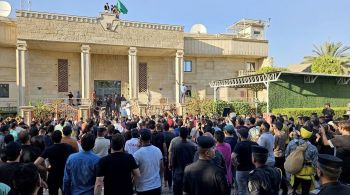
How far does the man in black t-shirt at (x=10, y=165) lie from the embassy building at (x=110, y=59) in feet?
65.0

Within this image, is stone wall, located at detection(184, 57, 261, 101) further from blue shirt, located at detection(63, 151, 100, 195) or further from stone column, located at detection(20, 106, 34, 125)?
blue shirt, located at detection(63, 151, 100, 195)

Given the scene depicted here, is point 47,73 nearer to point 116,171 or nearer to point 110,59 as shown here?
point 110,59

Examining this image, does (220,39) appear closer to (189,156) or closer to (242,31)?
(242,31)

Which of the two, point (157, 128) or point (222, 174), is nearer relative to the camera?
point (222, 174)

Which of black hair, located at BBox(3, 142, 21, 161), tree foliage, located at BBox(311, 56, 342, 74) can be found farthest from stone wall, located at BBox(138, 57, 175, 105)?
black hair, located at BBox(3, 142, 21, 161)

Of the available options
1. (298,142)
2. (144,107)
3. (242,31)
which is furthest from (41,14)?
(242,31)

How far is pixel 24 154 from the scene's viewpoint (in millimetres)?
4887

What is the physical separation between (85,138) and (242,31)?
37713mm

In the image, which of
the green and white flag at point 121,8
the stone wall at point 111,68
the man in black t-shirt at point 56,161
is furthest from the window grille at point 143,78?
the man in black t-shirt at point 56,161

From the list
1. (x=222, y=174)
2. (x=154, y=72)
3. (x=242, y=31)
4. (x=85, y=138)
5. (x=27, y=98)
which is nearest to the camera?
(x=222, y=174)

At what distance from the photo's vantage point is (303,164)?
5.15 metres

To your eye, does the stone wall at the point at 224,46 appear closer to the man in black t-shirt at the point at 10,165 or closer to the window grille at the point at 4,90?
the window grille at the point at 4,90

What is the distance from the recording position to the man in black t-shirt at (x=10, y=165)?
3666mm

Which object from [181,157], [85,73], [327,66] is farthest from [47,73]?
[327,66]
